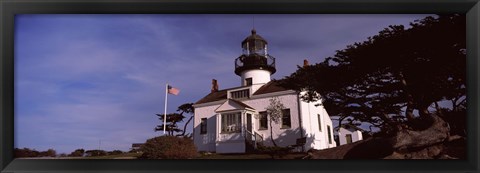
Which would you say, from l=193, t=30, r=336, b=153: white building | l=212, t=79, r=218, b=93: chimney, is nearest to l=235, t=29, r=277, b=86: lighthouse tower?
l=193, t=30, r=336, b=153: white building

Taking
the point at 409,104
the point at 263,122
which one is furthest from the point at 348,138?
the point at 263,122

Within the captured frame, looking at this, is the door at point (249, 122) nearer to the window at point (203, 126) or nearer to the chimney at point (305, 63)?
the window at point (203, 126)

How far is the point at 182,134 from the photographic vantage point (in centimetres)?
471

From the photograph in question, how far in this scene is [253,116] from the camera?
4.93m

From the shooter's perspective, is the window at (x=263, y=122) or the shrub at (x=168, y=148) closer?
the shrub at (x=168, y=148)

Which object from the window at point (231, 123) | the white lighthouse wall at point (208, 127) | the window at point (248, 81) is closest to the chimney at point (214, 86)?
the white lighthouse wall at point (208, 127)

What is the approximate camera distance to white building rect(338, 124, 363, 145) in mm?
4461

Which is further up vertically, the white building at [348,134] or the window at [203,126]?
the window at [203,126]

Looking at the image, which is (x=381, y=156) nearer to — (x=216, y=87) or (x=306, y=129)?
(x=306, y=129)

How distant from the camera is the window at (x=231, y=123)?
4.62 m

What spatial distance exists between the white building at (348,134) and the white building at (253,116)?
16 centimetres

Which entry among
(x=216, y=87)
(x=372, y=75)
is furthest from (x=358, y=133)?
(x=216, y=87)
